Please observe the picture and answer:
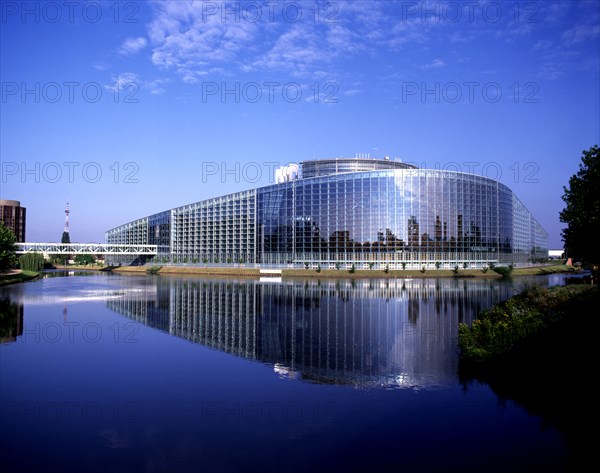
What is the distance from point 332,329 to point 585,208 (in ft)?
64.3

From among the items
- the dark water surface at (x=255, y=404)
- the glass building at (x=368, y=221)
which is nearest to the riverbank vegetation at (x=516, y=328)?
the dark water surface at (x=255, y=404)

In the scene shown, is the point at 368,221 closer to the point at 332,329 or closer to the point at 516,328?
the point at 332,329

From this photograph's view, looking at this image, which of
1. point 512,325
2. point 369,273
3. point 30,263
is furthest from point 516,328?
point 30,263

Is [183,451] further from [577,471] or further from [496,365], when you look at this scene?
[496,365]

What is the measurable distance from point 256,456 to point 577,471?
7.73 meters

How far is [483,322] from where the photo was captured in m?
24.0

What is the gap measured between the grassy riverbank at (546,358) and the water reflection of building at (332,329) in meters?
1.57

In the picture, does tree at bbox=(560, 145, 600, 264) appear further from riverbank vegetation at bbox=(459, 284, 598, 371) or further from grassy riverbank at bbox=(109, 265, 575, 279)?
grassy riverbank at bbox=(109, 265, 575, 279)

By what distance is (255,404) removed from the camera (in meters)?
16.5

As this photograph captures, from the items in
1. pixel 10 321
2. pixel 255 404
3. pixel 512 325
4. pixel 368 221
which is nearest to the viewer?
pixel 255 404

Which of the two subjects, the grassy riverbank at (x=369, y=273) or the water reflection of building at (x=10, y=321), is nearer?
the water reflection of building at (x=10, y=321)

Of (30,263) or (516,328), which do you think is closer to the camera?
(516,328)

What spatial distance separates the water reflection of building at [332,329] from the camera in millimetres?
21266

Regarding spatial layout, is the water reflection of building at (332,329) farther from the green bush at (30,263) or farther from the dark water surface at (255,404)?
the green bush at (30,263)
